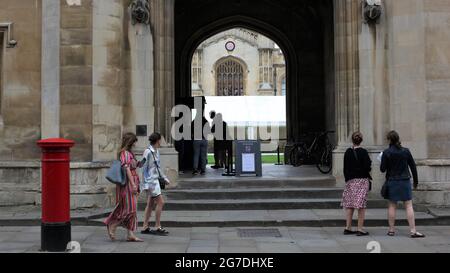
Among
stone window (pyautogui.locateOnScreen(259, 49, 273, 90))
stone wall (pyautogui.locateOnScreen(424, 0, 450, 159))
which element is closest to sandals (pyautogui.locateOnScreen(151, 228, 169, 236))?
stone wall (pyautogui.locateOnScreen(424, 0, 450, 159))

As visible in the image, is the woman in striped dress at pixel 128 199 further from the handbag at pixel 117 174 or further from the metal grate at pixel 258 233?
the metal grate at pixel 258 233

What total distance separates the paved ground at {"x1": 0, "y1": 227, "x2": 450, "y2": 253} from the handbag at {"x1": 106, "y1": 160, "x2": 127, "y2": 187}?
0.89 metres

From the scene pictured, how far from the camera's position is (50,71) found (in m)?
11.4

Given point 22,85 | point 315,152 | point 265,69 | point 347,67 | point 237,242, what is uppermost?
point 265,69

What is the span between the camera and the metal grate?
29.7ft

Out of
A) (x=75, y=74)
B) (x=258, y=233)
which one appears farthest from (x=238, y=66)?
(x=258, y=233)

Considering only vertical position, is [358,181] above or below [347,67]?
below

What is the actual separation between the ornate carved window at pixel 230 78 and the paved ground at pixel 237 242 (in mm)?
58297

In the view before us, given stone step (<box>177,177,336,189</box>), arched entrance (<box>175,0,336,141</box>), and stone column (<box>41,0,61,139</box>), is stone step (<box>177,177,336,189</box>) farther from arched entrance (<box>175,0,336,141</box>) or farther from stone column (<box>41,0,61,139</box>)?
arched entrance (<box>175,0,336,141</box>)

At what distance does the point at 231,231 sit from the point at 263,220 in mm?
767

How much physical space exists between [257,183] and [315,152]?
529 cm

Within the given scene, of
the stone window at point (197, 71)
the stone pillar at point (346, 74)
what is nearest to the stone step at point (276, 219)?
the stone pillar at point (346, 74)

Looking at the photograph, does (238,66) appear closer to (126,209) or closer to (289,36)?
→ (289,36)

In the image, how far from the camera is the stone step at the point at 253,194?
11.6 m
